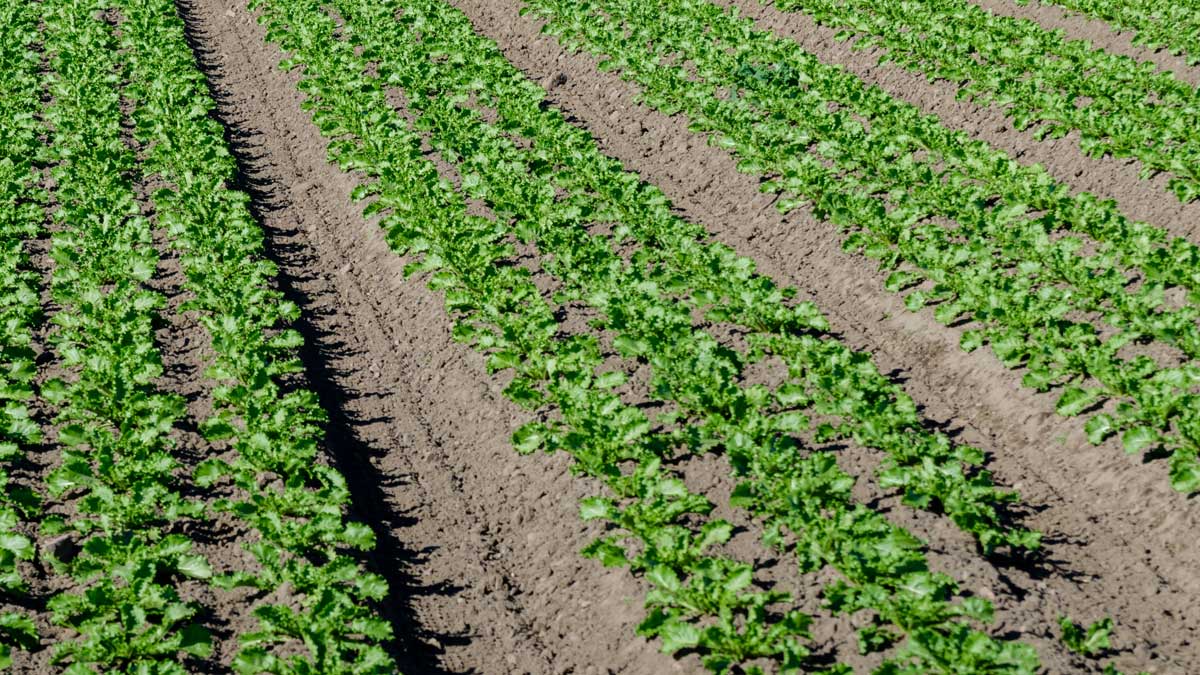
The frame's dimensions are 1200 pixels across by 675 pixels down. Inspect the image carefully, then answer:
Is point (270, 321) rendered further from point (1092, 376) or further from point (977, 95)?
point (977, 95)

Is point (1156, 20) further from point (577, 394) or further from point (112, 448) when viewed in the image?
point (112, 448)

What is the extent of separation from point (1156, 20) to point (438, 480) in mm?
13098

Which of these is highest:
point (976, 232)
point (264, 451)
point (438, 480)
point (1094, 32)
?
point (1094, 32)

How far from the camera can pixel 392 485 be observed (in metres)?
7.80

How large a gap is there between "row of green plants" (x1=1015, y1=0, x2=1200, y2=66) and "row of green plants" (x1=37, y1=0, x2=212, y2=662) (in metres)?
13.7

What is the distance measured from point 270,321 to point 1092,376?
725 centimetres

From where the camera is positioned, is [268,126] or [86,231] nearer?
[86,231]

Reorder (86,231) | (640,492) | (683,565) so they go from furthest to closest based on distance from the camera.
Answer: (86,231) < (640,492) < (683,565)

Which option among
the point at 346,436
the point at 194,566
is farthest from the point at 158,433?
the point at 194,566

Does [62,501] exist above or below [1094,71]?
below

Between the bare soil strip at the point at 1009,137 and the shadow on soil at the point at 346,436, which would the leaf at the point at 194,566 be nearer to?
the shadow on soil at the point at 346,436

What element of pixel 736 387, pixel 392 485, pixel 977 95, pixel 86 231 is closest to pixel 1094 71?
pixel 977 95

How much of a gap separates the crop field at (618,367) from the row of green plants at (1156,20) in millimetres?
74

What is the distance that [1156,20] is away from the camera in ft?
47.0
